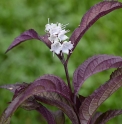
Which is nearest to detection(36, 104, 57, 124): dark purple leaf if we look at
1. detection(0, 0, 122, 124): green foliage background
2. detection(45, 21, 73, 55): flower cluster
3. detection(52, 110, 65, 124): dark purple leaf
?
detection(52, 110, 65, 124): dark purple leaf

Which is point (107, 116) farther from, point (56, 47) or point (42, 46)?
point (42, 46)

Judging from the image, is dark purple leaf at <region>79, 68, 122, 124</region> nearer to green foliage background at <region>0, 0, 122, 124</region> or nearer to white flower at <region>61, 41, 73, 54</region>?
white flower at <region>61, 41, 73, 54</region>

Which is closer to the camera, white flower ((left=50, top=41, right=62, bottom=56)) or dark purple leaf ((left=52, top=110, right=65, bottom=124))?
white flower ((left=50, top=41, right=62, bottom=56))

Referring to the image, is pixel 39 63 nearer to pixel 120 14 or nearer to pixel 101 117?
pixel 120 14

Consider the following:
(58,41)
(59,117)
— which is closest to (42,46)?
(59,117)

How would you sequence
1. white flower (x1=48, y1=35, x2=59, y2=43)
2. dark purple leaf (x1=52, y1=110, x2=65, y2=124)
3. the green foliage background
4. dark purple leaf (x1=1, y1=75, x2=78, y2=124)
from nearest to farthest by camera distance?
1. dark purple leaf (x1=1, y1=75, x2=78, y2=124)
2. white flower (x1=48, y1=35, x2=59, y2=43)
3. dark purple leaf (x1=52, y1=110, x2=65, y2=124)
4. the green foliage background
